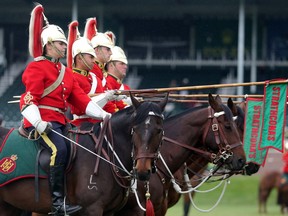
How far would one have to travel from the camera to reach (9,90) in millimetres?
36375

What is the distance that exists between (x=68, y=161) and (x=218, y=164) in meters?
2.40

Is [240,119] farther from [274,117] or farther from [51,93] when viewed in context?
[51,93]

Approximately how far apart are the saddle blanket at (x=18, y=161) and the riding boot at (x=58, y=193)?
0.22 m

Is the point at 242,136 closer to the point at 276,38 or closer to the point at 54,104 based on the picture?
the point at 54,104

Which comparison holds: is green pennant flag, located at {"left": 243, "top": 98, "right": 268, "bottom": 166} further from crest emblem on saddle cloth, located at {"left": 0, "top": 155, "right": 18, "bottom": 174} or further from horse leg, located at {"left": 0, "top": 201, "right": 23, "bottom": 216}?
crest emblem on saddle cloth, located at {"left": 0, "top": 155, "right": 18, "bottom": 174}

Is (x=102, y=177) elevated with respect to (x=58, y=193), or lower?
elevated

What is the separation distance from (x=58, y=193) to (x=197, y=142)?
2470 millimetres

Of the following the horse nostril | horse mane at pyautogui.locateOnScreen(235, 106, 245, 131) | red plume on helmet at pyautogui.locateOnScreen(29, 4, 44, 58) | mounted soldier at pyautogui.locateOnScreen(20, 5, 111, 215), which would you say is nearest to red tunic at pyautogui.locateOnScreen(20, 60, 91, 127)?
mounted soldier at pyautogui.locateOnScreen(20, 5, 111, 215)

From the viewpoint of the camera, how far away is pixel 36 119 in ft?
32.0

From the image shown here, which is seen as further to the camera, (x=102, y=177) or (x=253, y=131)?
(x=253, y=131)

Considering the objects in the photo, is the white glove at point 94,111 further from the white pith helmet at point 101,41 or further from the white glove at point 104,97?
the white pith helmet at point 101,41

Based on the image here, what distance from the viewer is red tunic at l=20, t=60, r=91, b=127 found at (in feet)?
32.6

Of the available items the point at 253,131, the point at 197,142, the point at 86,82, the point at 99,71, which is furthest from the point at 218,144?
the point at 99,71

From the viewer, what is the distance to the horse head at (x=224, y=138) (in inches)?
442
